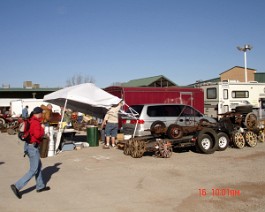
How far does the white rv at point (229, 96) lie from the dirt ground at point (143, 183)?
27.0ft

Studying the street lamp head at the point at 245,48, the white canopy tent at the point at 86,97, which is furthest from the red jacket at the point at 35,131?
the street lamp head at the point at 245,48

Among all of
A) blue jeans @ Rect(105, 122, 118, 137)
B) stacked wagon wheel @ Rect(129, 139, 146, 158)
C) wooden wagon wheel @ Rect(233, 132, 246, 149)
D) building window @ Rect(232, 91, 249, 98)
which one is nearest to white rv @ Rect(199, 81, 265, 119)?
building window @ Rect(232, 91, 249, 98)

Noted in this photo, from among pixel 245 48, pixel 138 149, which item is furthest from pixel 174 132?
pixel 245 48

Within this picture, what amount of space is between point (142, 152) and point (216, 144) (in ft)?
9.20

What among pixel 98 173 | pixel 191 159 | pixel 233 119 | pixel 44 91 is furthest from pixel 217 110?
pixel 44 91

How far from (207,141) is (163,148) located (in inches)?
76.9

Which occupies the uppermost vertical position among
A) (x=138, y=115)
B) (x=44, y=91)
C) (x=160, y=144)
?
(x=44, y=91)

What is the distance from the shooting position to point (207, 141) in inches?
460

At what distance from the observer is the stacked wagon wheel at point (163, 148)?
35.1 ft

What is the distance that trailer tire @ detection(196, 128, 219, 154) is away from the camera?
37.6 ft

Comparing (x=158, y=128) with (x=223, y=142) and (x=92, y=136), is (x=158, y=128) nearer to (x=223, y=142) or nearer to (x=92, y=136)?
(x=223, y=142)

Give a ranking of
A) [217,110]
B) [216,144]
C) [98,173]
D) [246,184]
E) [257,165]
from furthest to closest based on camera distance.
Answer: [217,110] < [216,144] < [257,165] < [98,173] < [246,184]

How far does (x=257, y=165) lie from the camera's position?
937 centimetres

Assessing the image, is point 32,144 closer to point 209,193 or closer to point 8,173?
point 8,173
